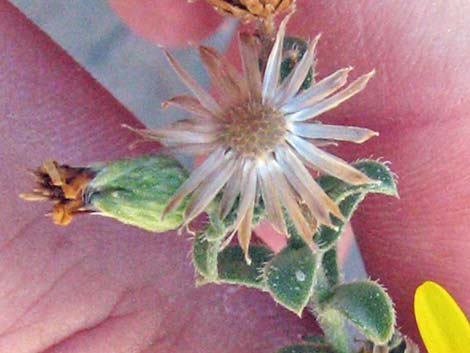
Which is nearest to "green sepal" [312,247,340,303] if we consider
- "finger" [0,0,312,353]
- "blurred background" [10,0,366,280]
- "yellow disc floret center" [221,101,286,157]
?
"yellow disc floret center" [221,101,286,157]

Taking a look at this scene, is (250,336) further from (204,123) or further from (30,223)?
(204,123)

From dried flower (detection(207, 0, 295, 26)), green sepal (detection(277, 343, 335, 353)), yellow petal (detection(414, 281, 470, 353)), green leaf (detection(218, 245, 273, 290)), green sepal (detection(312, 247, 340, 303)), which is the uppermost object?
dried flower (detection(207, 0, 295, 26))

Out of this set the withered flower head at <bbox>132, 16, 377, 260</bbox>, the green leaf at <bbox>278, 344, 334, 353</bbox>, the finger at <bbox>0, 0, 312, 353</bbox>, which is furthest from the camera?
the finger at <bbox>0, 0, 312, 353</bbox>

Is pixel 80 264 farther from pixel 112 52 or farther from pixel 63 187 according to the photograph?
pixel 112 52

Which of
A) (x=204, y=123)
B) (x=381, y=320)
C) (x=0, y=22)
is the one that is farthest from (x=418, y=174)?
(x=0, y=22)

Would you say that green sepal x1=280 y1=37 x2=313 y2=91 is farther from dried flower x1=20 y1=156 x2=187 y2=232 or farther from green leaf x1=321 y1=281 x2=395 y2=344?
green leaf x1=321 y1=281 x2=395 y2=344

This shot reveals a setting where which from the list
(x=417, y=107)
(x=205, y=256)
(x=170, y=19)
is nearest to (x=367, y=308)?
(x=205, y=256)
